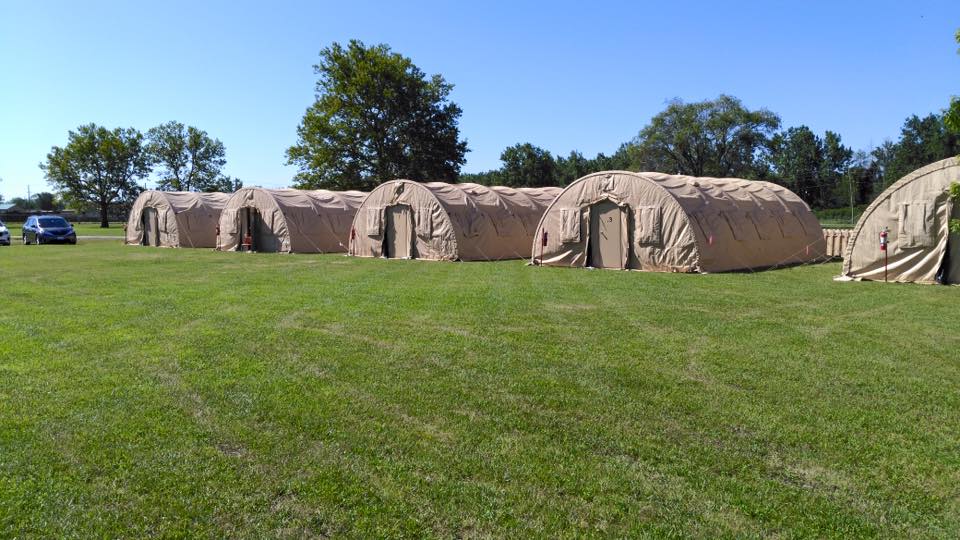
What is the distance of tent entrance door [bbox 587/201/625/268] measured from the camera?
20484mm

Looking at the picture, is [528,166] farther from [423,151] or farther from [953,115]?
[953,115]

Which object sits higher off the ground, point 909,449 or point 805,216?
point 805,216

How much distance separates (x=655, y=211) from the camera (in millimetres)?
19594

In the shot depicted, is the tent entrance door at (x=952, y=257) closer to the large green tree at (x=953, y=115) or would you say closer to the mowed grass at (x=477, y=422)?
the mowed grass at (x=477, y=422)

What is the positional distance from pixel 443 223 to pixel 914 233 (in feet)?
46.0

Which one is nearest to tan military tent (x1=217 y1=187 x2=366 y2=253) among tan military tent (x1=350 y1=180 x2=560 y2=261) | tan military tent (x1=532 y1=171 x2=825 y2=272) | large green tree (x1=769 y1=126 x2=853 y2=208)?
tan military tent (x1=350 y1=180 x2=560 y2=261)

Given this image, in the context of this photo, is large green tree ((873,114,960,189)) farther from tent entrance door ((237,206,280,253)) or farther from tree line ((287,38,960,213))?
tent entrance door ((237,206,280,253))

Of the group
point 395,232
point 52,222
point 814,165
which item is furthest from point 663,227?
point 814,165

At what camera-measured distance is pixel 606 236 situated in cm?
2073

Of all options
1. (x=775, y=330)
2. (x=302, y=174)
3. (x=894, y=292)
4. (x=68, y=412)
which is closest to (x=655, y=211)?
(x=894, y=292)

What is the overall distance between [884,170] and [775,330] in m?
76.6

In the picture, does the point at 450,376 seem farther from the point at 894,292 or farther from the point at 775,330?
the point at 894,292

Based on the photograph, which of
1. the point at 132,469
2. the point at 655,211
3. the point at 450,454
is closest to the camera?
the point at 132,469

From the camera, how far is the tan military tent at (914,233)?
1598cm
